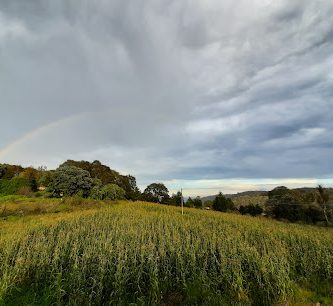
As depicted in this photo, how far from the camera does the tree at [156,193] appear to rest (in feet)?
170

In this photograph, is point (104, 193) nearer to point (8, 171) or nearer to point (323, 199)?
point (8, 171)

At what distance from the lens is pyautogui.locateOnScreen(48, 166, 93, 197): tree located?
31984 millimetres

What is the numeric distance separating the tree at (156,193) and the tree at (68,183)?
64.4 ft

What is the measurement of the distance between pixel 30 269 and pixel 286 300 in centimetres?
656

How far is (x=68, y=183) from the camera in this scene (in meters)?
32.0

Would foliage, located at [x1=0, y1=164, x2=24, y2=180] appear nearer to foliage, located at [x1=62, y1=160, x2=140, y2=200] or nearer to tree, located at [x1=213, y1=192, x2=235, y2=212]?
foliage, located at [x1=62, y1=160, x2=140, y2=200]

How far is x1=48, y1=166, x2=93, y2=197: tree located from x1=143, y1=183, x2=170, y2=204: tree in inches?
773

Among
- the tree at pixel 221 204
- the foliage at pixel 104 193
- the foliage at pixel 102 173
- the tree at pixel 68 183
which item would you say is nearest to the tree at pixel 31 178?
the tree at pixel 68 183

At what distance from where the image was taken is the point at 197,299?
5941 millimetres

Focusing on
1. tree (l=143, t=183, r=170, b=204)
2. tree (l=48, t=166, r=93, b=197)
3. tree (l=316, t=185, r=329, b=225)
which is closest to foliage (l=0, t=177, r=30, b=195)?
tree (l=48, t=166, r=93, b=197)

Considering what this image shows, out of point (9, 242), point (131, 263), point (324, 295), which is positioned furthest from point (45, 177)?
point (324, 295)

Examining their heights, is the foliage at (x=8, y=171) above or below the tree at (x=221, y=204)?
above

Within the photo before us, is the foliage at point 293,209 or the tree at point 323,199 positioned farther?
the foliage at point 293,209

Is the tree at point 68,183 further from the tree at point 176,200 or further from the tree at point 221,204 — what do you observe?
the tree at point 221,204
